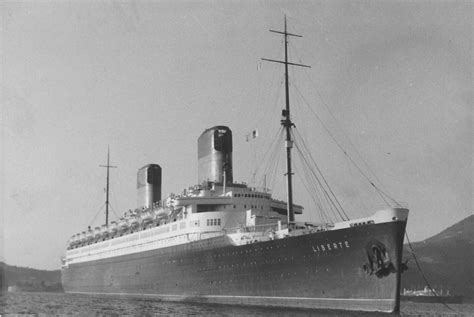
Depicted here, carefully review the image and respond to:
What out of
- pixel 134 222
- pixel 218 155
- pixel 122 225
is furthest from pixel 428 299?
pixel 218 155

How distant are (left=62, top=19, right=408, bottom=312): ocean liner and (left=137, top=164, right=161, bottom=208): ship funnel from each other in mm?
93

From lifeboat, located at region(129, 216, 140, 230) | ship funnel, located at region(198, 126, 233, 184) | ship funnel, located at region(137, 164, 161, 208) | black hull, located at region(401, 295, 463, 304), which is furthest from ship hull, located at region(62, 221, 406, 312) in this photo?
black hull, located at region(401, 295, 463, 304)

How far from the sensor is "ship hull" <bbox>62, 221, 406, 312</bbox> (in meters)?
26.4

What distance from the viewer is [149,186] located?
53719mm

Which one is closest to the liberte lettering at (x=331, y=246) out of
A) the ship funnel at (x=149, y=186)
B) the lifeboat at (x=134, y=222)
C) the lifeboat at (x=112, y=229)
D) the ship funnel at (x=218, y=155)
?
the ship funnel at (x=218, y=155)

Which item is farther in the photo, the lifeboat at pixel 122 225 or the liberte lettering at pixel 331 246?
the lifeboat at pixel 122 225

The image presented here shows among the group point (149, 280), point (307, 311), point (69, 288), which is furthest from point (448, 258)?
point (307, 311)

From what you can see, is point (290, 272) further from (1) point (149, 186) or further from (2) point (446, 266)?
(2) point (446, 266)

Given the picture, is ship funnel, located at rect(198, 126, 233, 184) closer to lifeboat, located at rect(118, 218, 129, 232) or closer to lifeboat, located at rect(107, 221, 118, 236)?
lifeboat, located at rect(118, 218, 129, 232)

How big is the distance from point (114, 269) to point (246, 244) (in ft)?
73.1

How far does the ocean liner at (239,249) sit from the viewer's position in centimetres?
2653

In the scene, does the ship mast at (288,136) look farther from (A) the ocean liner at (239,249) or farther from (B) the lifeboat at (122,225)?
(B) the lifeboat at (122,225)

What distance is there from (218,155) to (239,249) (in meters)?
11.3

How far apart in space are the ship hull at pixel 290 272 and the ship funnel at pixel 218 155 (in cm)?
644
